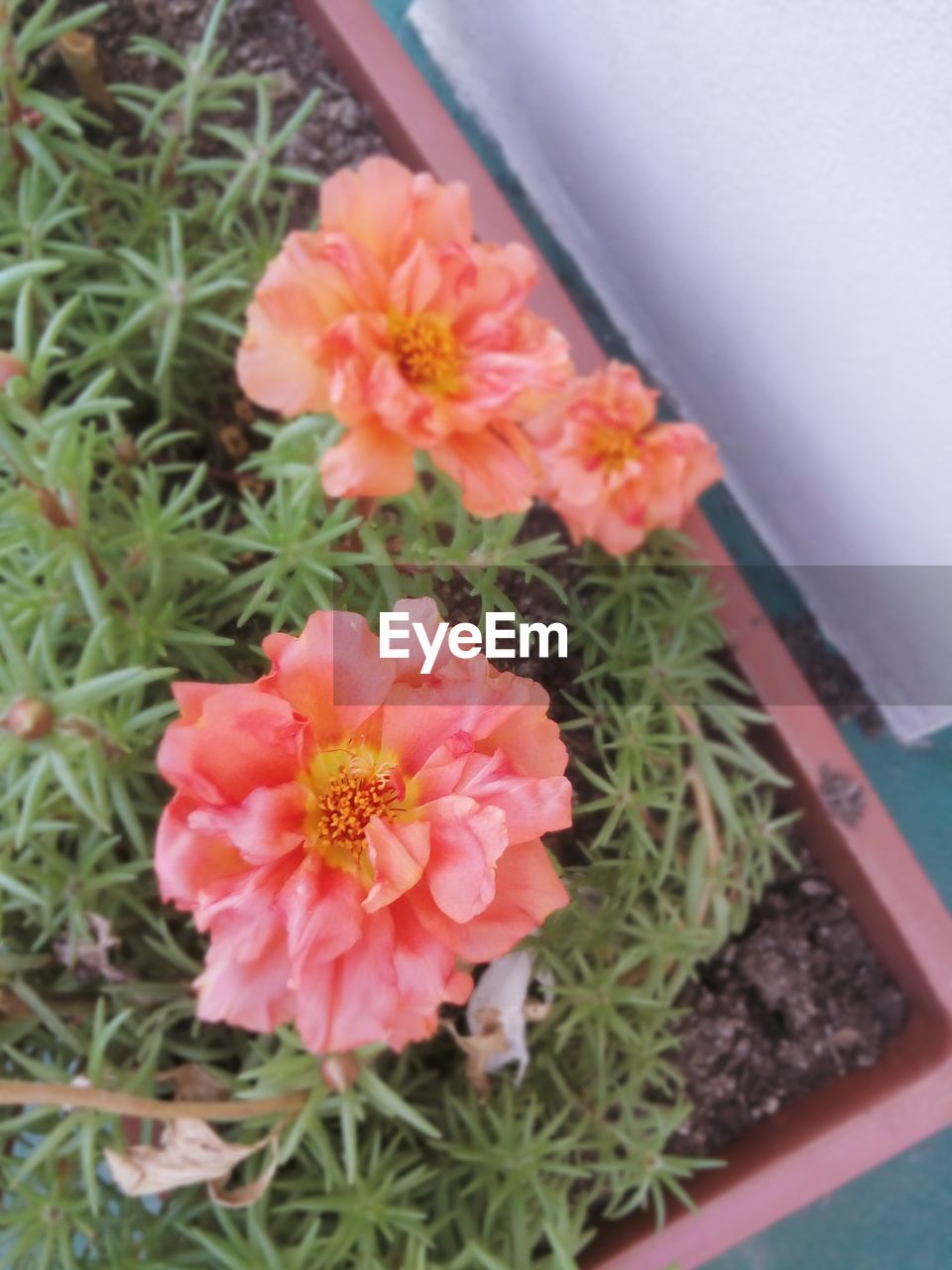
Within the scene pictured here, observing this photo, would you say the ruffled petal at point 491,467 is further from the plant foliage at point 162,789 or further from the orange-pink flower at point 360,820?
the orange-pink flower at point 360,820

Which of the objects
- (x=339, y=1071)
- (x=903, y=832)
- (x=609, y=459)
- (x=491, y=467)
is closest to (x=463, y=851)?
(x=491, y=467)

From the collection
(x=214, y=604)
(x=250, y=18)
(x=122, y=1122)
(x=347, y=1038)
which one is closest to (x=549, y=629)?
(x=347, y=1038)

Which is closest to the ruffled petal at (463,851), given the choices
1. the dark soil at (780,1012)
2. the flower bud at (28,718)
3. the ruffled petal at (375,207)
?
the flower bud at (28,718)

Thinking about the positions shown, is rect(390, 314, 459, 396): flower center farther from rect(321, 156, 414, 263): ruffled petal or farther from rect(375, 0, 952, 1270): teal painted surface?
rect(375, 0, 952, 1270): teal painted surface

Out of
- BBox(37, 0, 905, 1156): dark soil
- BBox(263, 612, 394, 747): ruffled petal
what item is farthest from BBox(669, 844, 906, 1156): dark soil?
BBox(263, 612, 394, 747): ruffled petal

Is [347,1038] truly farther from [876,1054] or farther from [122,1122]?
[876,1054]
